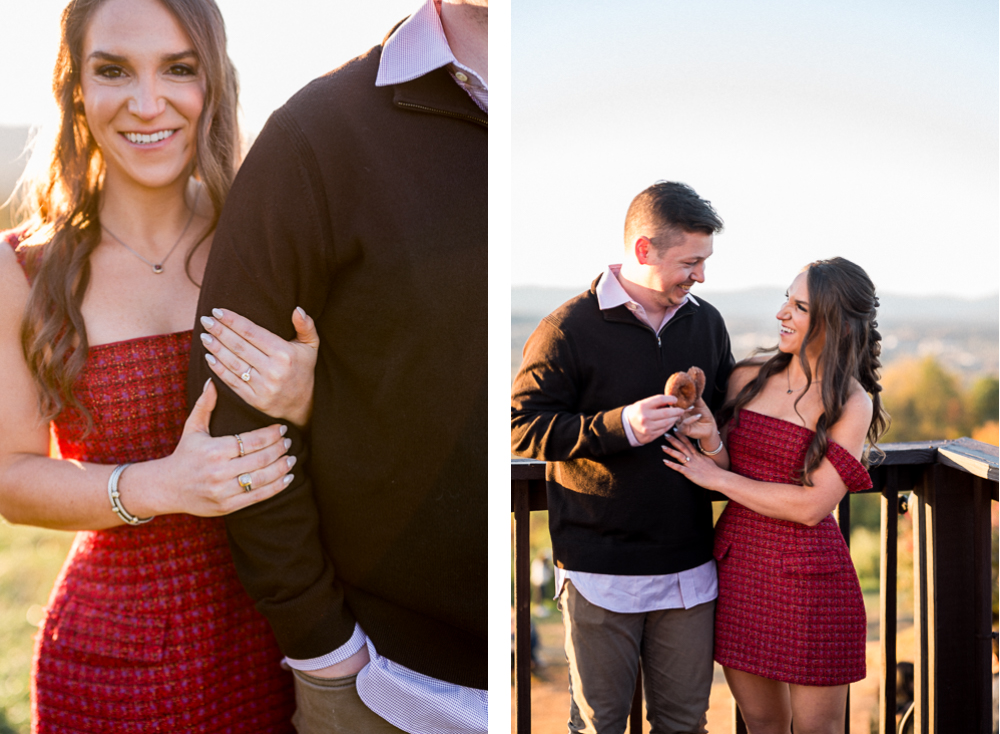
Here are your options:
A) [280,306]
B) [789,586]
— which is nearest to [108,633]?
[280,306]

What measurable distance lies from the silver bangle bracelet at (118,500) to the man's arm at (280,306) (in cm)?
16

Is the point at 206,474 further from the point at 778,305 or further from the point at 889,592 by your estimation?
the point at 889,592

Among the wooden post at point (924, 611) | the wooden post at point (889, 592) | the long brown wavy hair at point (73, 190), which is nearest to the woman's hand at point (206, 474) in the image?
the long brown wavy hair at point (73, 190)

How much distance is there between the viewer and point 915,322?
3.34 m

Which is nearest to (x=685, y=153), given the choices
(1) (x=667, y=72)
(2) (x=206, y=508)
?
(1) (x=667, y=72)

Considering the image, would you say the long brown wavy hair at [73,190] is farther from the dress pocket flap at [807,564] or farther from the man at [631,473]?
the dress pocket flap at [807,564]

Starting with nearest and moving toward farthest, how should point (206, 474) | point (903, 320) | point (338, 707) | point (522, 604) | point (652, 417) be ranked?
1. point (206, 474)
2. point (338, 707)
3. point (652, 417)
4. point (522, 604)
5. point (903, 320)

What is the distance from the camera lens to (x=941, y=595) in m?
1.80

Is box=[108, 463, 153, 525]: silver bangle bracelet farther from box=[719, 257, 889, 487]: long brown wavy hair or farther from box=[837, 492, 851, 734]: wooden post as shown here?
box=[837, 492, 851, 734]: wooden post

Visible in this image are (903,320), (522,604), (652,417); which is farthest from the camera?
(903,320)

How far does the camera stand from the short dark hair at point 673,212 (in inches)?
59.0

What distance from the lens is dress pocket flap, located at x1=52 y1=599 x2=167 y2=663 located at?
4.20ft

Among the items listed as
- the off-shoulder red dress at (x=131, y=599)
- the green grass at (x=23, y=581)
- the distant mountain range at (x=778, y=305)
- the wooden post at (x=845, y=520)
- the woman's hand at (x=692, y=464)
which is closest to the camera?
the off-shoulder red dress at (x=131, y=599)

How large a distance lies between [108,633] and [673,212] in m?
1.42
